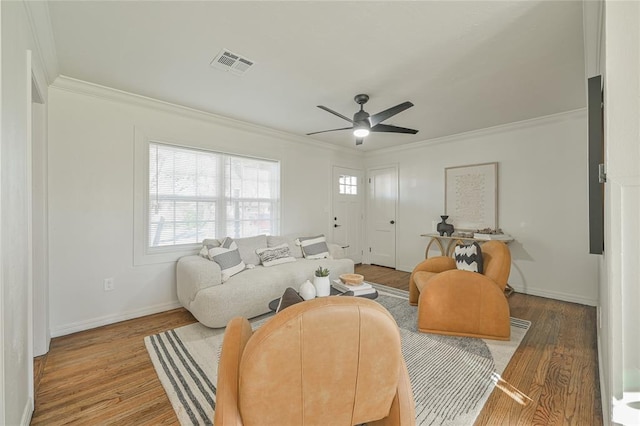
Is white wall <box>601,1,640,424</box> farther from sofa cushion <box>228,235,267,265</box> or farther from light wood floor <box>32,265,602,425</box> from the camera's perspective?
sofa cushion <box>228,235,267,265</box>

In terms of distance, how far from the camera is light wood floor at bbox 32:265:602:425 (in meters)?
1.58

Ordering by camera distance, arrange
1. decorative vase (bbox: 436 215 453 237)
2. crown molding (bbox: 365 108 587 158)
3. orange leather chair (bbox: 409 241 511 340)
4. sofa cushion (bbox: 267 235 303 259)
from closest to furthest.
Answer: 1. orange leather chair (bbox: 409 241 511 340)
2. crown molding (bbox: 365 108 587 158)
3. sofa cushion (bbox: 267 235 303 259)
4. decorative vase (bbox: 436 215 453 237)

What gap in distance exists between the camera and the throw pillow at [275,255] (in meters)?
3.53

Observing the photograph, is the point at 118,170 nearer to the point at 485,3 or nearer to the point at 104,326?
the point at 104,326

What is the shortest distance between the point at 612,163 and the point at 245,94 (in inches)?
114

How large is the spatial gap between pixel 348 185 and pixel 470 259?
308 cm

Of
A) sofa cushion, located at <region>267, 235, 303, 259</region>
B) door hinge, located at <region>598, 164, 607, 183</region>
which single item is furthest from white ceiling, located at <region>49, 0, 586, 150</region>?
sofa cushion, located at <region>267, 235, 303, 259</region>

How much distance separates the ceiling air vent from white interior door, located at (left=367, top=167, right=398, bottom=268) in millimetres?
3632

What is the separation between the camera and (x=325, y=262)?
379 cm

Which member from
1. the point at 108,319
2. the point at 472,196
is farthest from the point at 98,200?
the point at 472,196

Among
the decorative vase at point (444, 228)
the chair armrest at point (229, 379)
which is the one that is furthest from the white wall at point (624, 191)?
the decorative vase at point (444, 228)

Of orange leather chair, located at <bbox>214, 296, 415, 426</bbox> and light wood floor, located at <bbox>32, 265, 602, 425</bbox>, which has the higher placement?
orange leather chair, located at <bbox>214, 296, 415, 426</bbox>

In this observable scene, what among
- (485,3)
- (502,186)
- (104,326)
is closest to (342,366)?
(485,3)

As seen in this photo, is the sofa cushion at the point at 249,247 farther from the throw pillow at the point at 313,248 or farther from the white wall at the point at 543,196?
the white wall at the point at 543,196
